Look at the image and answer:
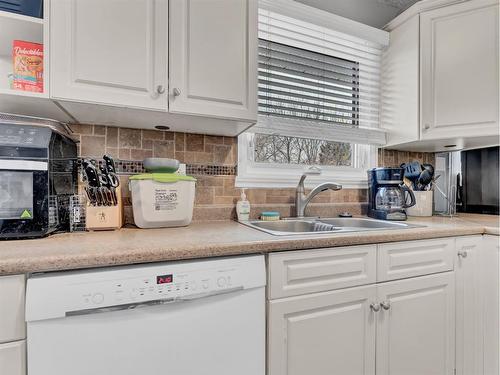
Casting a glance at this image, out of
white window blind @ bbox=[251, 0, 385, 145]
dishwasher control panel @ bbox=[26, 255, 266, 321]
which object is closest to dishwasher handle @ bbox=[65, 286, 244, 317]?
dishwasher control panel @ bbox=[26, 255, 266, 321]

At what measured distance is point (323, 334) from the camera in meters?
1.11

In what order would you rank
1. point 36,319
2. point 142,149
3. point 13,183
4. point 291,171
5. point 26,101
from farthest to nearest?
point 291,171 → point 142,149 → point 26,101 → point 13,183 → point 36,319

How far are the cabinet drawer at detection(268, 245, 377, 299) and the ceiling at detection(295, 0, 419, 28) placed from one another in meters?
1.70

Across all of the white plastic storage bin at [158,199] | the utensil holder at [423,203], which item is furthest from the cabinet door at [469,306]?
the white plastic storage bin at [158,199]

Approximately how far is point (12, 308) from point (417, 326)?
154cm

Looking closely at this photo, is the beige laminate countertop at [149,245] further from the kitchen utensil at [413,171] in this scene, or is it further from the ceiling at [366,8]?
the ceiling at [366,8]

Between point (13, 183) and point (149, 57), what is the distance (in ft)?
2.26

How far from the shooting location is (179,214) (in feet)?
4.33

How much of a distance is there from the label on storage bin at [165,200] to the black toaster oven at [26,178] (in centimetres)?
38

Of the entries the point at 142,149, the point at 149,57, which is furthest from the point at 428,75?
the point at 142,149

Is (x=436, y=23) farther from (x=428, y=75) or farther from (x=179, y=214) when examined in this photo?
(x=179, y=214)

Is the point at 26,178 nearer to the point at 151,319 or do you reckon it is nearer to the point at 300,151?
the point at 151,319

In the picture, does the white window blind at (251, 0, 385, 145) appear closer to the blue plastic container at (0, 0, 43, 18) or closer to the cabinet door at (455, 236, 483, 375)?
the cabinet door at (455, 236, 483, 375)

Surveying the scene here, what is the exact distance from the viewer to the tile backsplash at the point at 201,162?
1.41 m
